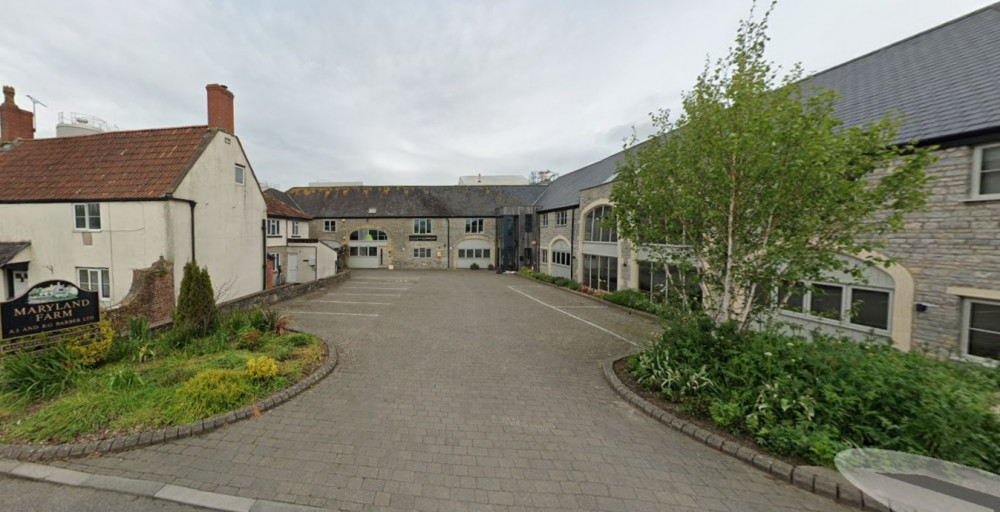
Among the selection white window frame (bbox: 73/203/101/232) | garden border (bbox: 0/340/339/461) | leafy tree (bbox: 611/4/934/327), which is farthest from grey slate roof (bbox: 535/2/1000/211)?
white window frame (bbox: 73/203/101/232)

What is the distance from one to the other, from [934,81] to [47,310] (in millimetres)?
19497

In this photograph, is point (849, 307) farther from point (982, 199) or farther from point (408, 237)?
point (408, 237)

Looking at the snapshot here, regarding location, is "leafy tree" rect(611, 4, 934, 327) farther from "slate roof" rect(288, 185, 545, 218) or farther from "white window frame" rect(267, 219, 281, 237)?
"slate roof" rect(288, 185, 545, 218)

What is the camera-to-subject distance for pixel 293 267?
2006cm

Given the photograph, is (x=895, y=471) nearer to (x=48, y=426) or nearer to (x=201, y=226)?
(x=48, y=426)

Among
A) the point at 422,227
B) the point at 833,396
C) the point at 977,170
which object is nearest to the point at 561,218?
the point at 422,227

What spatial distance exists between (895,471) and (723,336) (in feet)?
8.18

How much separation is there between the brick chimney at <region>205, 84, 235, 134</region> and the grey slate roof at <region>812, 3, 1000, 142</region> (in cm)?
1896

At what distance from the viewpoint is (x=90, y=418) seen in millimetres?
4750

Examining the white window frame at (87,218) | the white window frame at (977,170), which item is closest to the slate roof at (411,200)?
the white window frame at (87,218)

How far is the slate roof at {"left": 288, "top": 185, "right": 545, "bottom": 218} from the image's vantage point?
34.5 m

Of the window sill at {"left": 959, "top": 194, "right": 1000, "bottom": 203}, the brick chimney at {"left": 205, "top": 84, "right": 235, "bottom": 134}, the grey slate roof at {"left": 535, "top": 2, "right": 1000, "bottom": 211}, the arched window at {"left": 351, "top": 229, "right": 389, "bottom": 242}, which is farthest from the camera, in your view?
the arched window at {"left": 351, "top": 229, "right": 389, "bottom": 242}

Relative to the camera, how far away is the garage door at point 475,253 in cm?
3453

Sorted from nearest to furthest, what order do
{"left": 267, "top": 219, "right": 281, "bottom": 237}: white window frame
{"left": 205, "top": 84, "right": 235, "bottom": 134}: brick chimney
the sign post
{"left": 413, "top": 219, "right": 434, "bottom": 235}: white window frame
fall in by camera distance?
the sign post
{"left": 205, "top": 84, "right": 235, "bottom": 134}: brick chimney
{"left": 267, "top": 219, "right": 281, "bottom": 237}: white window frame
{"left": 413, "top": 219, "right": 434, "bottom": 235}: white window frame
